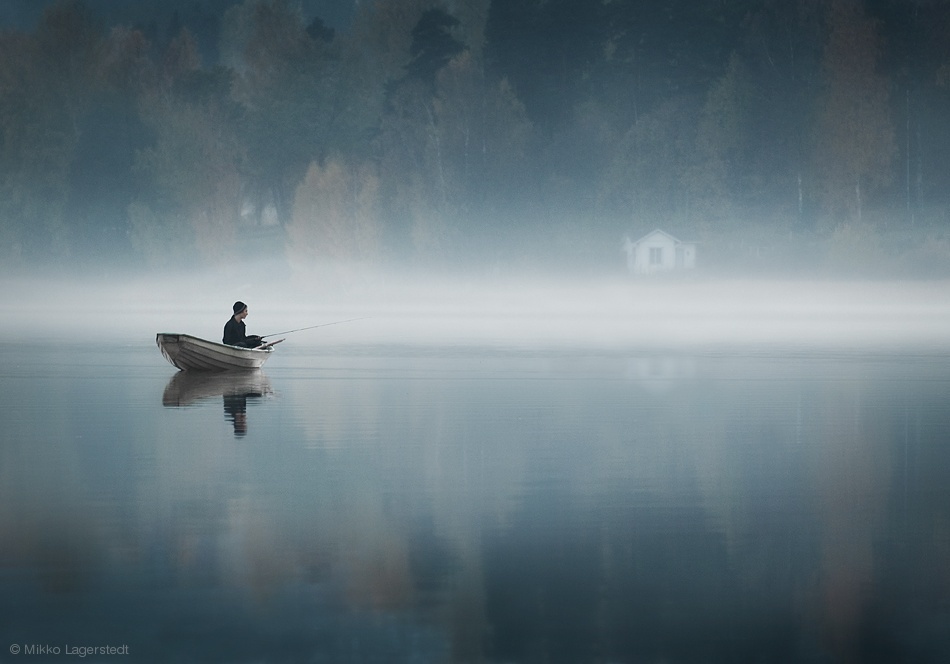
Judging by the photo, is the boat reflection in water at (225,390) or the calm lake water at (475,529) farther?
the boat reflection in water at (225,390)

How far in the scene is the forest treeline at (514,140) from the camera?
251 feet

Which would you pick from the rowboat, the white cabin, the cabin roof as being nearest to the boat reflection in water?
the rowboat

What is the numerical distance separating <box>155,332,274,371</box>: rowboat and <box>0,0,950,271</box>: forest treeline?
50774mm

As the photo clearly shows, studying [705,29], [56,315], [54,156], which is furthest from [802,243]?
[54,156]

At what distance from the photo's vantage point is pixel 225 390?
76.8ft

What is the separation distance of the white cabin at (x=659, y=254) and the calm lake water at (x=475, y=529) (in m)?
57.8

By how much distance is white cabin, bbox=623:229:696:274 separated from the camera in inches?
3093

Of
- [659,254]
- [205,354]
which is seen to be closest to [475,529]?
[205,354]

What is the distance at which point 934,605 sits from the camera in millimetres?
8391

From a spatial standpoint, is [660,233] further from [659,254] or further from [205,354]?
[205,354]

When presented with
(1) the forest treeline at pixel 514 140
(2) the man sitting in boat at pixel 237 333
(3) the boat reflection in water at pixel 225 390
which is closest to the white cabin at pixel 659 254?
(1) the forest treeline at pixel 514 140

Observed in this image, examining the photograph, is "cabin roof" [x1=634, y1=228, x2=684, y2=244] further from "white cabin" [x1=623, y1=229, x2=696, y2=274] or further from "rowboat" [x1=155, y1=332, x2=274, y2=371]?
"rowboat" [x1=155, y1=332, x2=274, y2=371]

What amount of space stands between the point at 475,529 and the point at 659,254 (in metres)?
69.7

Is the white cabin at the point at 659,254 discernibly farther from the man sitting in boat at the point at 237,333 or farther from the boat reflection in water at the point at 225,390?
the man sitting in boat at the point at 237,333
